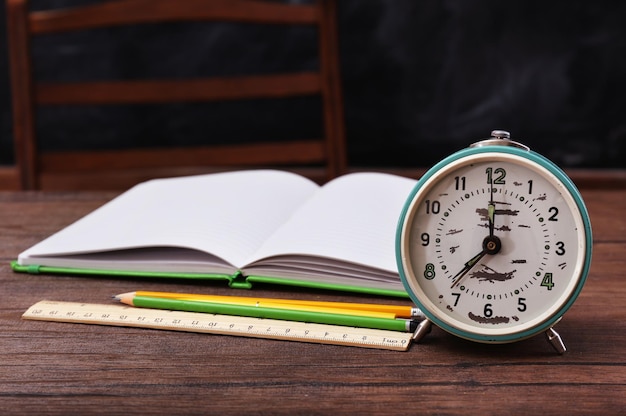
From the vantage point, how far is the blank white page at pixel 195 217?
1075 millimetres

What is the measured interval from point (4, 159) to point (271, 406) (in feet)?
7.24

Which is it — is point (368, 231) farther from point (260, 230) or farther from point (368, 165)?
point (368, 165)

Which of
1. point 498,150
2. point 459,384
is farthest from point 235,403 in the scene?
point 498,150

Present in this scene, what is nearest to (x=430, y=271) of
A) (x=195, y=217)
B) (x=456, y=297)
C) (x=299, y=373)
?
(x=456, y=297)

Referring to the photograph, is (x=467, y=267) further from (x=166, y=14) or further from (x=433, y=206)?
(x=166, y=14)

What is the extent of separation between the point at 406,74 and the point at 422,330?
5.96ft

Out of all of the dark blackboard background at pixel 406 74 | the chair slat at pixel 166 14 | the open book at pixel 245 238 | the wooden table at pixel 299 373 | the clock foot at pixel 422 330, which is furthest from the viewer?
the dark blackboard background at pixel 406 74

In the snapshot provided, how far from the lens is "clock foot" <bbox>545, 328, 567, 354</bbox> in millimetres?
812

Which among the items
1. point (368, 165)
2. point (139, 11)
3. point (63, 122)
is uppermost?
point (139, 11)

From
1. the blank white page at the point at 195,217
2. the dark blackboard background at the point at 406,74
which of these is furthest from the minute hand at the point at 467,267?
the dark blackboard background at the point at 406,74

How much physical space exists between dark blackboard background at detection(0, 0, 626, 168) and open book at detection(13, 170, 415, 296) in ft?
4.22

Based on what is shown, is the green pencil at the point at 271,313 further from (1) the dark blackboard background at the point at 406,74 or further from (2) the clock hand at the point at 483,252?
(1) the dark blackboard background at the point at 406,74

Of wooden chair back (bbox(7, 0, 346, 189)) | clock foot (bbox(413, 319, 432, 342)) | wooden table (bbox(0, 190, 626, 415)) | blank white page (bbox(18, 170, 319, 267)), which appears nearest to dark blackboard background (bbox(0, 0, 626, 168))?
wooden chair back (bbox(7, 0, 346, 189))

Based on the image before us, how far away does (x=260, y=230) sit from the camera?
1.14m
